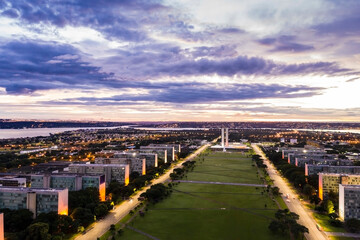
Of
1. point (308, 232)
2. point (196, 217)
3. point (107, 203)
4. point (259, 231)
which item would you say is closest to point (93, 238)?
point (107, 203)

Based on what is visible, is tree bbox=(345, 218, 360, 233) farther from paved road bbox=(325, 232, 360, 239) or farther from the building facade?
the building facade

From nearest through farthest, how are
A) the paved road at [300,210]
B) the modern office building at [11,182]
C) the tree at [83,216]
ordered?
the paved road at [300,210] → the tree at [83,216] → the modern office building at [11,182]

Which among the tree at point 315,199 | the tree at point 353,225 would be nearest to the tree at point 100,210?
the tree at point 353,225

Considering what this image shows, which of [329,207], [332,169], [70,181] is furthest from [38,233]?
[332,169]

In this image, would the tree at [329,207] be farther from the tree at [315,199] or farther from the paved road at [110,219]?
the paved road at [110,219]

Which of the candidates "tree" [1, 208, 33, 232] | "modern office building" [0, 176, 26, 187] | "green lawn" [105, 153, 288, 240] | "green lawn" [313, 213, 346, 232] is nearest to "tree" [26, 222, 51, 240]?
"tree" [1, 208, 33, 232]

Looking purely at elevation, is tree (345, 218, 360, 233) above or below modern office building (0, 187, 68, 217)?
below
